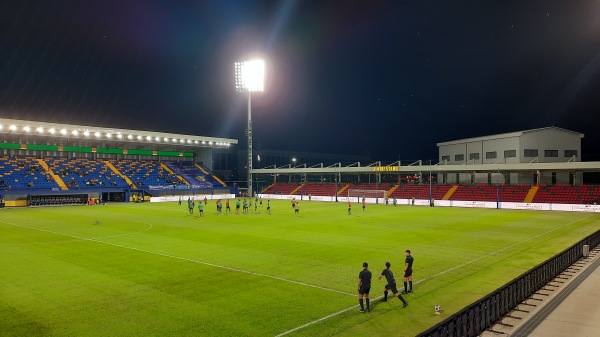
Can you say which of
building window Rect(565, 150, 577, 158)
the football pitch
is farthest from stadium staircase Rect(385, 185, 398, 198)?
the football pitch

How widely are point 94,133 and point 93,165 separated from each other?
23.3 ft

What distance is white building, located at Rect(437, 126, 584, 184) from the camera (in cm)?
6372

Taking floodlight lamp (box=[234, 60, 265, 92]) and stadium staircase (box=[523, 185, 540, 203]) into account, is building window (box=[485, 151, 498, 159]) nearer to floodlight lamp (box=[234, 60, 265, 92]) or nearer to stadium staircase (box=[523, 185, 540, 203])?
stadium staircase (box=[523, 185, 540, 203])

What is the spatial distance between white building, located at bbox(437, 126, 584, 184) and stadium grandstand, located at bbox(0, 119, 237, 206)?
49501 millimetres

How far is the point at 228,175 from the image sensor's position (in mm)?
108875

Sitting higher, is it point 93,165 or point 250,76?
point 250,76

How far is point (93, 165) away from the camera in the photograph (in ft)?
251

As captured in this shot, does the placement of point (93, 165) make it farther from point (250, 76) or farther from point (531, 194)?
point (531, 194)

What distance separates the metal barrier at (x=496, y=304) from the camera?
9195 mm

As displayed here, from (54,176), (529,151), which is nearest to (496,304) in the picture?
(529,151)

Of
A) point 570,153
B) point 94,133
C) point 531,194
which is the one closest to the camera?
point 531,194

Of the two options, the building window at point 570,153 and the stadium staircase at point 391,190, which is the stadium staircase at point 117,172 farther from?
the building window at point 570,153

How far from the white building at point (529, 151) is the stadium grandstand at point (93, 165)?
49501 mm

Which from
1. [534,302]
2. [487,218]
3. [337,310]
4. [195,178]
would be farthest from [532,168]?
[195,178]
